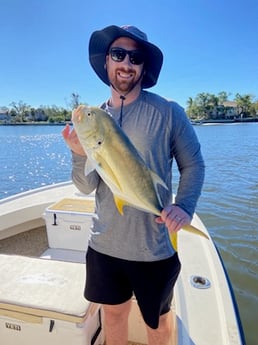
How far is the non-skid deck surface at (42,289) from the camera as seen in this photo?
1.46 meters

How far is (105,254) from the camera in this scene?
1.34 m

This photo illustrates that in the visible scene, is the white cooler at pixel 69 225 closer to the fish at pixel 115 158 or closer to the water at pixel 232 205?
the fish at pixel 115 158

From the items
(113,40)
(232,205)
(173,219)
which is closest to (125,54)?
(113,40)

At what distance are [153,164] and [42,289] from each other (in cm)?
93

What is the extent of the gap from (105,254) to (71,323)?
1.38ft

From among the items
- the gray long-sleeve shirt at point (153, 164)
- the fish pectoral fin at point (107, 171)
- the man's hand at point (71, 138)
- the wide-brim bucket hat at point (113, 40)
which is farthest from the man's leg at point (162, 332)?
the wide-brim bucket hat at point (113, 40)

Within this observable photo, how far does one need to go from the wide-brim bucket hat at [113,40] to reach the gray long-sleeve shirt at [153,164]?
0.19m

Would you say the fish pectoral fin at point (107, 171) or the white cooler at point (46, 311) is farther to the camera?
the white cooler at point (46, 311)

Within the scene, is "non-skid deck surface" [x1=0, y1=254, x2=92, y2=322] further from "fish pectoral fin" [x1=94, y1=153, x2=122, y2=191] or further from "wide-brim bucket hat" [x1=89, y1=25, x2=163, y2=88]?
"wide-brim bucket hat" [x1=89, y1=25, x2=163, y2=88]

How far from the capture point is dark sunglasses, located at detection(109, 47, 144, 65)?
1326mm

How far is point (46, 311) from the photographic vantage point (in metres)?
1.46

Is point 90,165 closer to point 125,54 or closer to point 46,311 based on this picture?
point 125,54

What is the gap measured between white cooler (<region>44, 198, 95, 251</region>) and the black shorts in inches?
55.2

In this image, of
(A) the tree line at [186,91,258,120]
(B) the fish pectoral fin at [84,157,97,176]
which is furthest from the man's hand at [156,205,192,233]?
(A) the tree line at [186,91,258,120]
